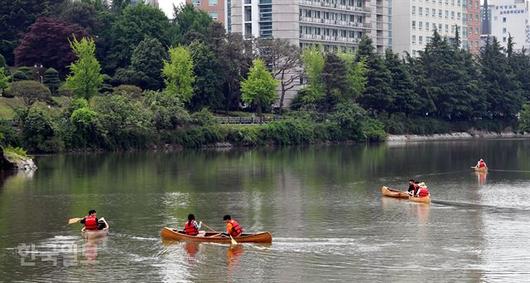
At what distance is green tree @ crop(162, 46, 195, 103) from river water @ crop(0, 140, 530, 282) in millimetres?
29554

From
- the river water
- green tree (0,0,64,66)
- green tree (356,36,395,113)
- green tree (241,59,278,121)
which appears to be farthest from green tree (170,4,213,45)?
the river water

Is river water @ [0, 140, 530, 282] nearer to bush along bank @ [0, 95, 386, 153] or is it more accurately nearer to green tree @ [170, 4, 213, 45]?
bush along bank @ [0, 95, 386, 153]

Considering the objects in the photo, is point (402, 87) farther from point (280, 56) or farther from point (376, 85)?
point (280, 56)

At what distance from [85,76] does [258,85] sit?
864 inches

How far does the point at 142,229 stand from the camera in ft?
151

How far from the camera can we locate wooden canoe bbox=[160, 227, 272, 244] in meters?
41.1

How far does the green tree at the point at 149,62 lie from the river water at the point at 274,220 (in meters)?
34.7

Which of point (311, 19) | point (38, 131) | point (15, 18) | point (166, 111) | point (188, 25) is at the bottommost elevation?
point (38, 131)

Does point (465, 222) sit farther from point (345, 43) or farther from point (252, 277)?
point (345, 43)

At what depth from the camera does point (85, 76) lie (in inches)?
4437

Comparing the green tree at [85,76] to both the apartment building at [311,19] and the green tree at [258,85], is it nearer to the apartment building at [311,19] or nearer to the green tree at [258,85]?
the green tree at [258,85]

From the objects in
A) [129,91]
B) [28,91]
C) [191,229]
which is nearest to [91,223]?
[191,229]

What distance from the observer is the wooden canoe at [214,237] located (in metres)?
41.1

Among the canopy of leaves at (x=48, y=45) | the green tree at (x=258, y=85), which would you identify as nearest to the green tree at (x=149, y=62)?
the canopy of leaves at (x=48, y=45)
